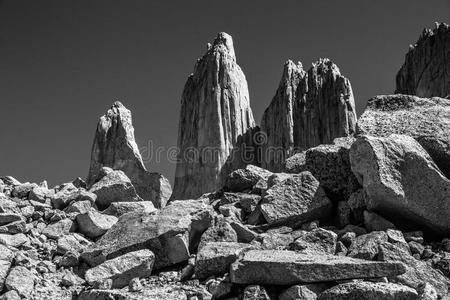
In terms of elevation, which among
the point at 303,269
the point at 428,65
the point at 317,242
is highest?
the point at 428,65

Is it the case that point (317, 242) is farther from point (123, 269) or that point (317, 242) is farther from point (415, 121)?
point (415, 121)

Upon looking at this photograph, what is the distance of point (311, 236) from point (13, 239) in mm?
5191

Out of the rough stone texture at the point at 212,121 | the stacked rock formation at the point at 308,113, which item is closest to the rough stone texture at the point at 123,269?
the rough stone texture at the point at 212,121

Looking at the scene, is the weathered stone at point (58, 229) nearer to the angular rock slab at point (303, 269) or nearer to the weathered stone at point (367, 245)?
the angular rock slab at point (303, 269)

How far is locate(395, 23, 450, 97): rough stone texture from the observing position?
71.1 meters

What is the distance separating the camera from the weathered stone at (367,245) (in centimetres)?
691

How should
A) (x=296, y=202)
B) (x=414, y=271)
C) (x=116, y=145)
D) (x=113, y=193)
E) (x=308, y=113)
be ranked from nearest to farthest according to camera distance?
(x=414, y=271)
(x=296, y=202)
(x=113, y=193)
(x=116, y=145)
(x=308, y=113)

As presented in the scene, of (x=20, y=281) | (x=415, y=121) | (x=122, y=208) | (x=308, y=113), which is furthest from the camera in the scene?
(x=308, y=113)

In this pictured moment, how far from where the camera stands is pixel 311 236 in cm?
761

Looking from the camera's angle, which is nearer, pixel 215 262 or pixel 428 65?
pixel 215 262

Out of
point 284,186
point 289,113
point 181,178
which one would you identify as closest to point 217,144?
point 181,178

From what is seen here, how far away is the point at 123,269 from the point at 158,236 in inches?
36.5

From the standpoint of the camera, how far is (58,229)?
9594 millimetres

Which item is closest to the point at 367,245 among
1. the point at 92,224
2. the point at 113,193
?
the point at 92,224
